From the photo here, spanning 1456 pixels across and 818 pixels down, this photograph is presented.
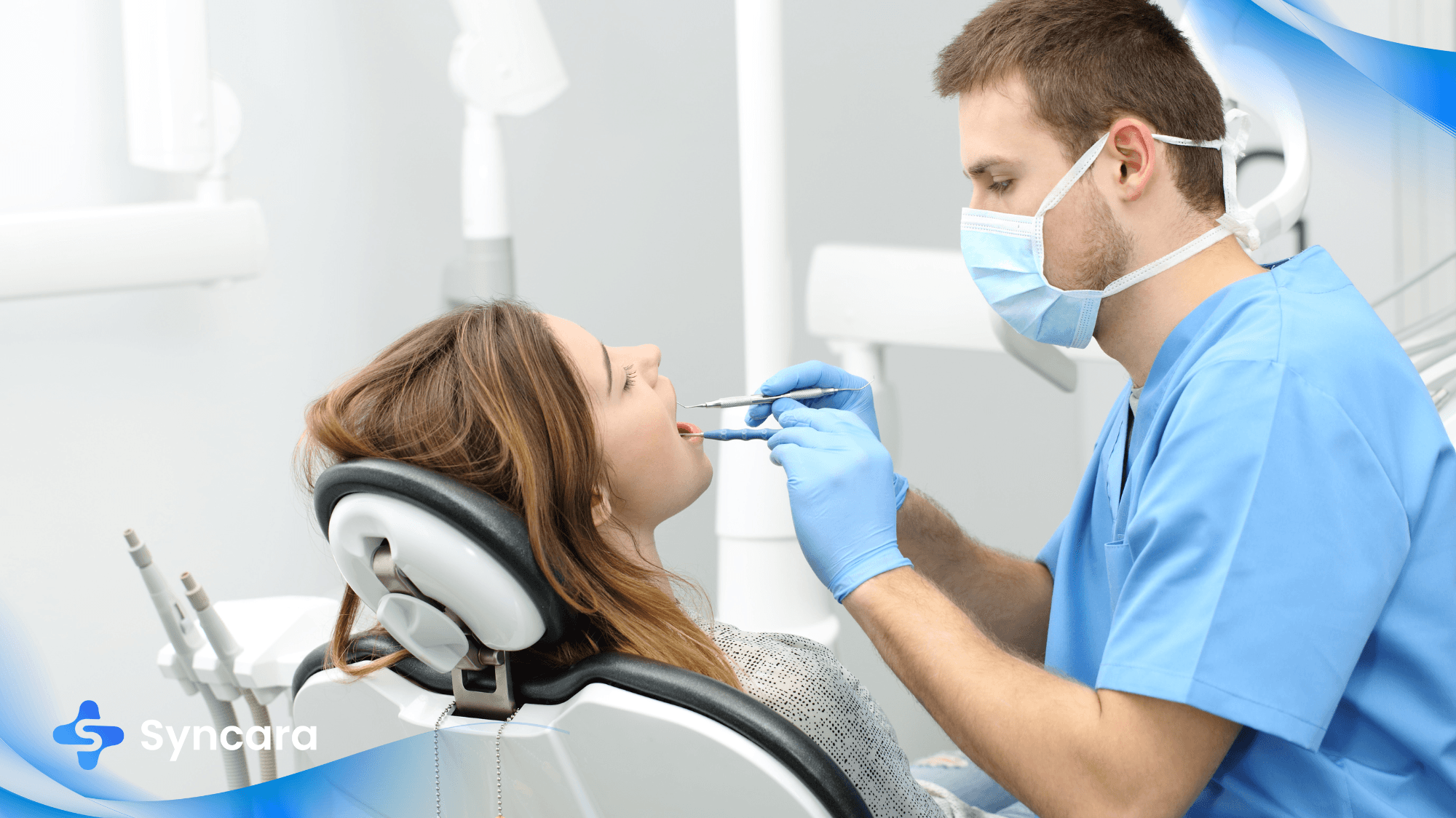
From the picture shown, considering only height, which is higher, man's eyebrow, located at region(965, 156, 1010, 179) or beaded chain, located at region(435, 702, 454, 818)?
man's eyebrow, located at region(965, 156, 1010, 179)

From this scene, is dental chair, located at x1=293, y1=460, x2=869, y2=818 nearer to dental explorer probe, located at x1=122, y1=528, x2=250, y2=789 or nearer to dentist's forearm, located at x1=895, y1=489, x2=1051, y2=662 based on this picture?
dental explorer probe, located at x1=122, y1=528, x2=250, y2=789

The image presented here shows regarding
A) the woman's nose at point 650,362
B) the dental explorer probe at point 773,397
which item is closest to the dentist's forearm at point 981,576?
the dental explorer probe at point 773,397

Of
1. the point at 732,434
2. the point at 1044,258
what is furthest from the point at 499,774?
the point at 1044,258

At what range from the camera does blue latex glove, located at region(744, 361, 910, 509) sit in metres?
1.25

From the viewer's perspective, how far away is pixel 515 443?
3.09 ft

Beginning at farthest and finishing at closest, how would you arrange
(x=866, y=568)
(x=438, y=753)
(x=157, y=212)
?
1. (x=157, y=212)
2. (x=866, y=568)
3. (x=438, y=753)

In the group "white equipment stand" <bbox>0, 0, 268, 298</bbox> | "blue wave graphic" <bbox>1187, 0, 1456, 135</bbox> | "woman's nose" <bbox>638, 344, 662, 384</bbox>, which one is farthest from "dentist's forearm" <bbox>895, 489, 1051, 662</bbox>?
"white equipment stand" <bbox>0, 0, 268, 298</bbox>

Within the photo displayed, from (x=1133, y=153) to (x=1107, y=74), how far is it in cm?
8

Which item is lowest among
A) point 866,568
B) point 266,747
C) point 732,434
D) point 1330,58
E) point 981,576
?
point 266,747

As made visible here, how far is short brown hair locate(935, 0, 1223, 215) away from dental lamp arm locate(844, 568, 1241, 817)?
20.5 inches

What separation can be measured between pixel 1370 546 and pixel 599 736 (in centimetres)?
64

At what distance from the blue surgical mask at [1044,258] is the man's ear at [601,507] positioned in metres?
0.48

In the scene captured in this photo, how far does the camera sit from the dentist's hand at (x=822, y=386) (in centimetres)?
126

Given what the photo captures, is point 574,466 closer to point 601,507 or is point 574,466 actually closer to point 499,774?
point 601,507
